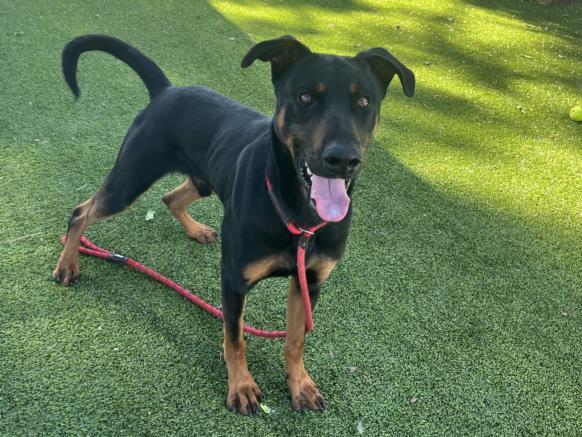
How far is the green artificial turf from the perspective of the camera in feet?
9.58

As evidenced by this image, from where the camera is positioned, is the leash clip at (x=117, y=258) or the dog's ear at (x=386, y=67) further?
the leash clip at (x=117, y=258)

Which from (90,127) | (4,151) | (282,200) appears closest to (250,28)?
(90,127)

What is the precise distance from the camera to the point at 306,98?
2.46 m

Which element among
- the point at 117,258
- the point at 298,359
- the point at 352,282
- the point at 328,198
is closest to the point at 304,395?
the point at 298,359

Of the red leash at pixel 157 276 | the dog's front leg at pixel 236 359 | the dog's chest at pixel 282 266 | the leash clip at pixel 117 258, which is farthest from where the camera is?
the leash clip at pixel 117 258

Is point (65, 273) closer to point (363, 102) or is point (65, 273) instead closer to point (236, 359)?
point (236, 359)

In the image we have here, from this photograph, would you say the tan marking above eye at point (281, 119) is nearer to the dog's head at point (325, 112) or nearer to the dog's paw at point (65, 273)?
the dog's head at point (325, 112)

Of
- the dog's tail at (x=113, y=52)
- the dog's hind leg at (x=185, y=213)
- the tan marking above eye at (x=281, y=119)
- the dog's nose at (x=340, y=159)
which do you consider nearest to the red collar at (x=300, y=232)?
the tan marking above eye at (x=281, y=119)

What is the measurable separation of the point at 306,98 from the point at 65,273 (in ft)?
6.64

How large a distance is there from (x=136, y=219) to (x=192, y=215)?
43 cm

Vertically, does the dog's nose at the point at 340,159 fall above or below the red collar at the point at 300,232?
above

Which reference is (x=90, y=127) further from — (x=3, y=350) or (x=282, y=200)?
(x=282, y=200)

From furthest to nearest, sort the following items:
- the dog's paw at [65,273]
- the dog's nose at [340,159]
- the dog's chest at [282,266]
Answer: the dog's paw at [65,273] → the dog's chest at [282,266] → the dog's nose at [340,159]

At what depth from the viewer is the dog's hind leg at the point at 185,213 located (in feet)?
13.1
